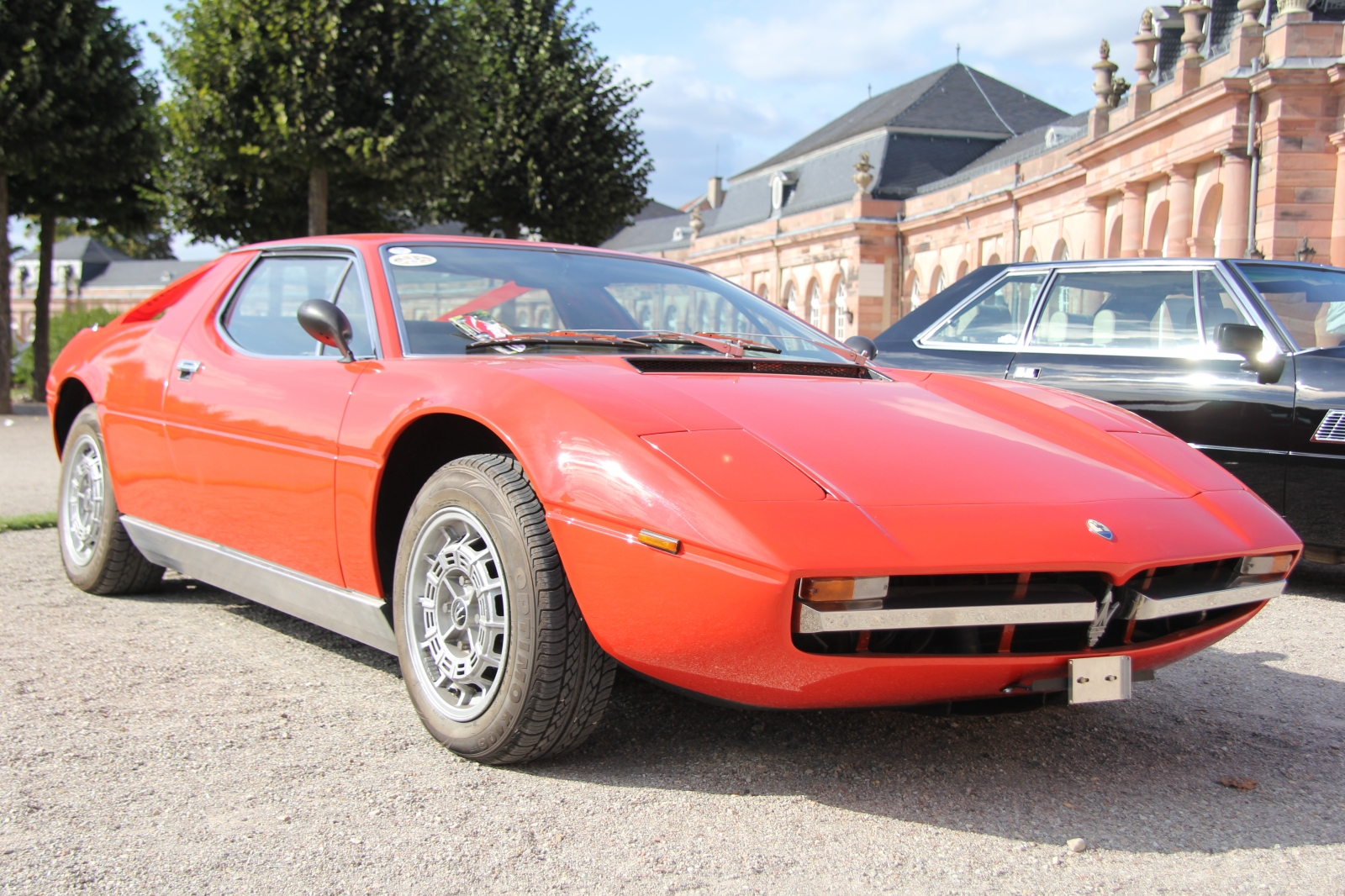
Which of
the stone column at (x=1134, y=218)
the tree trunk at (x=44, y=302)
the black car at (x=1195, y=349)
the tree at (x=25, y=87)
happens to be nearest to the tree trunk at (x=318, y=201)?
Answer: the tree at (x=25, y=87)

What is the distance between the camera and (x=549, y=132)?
28.6m

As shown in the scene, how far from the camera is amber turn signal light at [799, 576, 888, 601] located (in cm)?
223

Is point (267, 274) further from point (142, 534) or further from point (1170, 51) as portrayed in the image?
point (1170, 51)

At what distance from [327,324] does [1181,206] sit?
29.9m

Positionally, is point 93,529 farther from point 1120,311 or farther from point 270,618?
point 1120,311

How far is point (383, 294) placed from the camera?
11.1 feet

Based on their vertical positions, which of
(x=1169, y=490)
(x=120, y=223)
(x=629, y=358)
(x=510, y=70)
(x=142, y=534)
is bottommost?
(x=142, y=534)

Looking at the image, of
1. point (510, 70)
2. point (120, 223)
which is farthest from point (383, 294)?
point (510, 70)

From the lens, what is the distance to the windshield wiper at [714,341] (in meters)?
3.30

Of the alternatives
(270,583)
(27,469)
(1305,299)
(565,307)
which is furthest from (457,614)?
(27,469)

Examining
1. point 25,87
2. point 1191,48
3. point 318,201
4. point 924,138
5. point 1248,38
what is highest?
point 924,138

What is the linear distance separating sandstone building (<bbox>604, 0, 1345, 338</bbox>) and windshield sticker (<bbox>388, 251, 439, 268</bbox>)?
970 inches

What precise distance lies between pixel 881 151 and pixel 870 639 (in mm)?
54249

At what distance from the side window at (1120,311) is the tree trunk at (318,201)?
14100 millimetres
